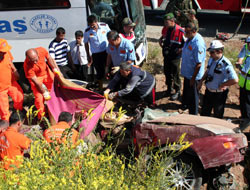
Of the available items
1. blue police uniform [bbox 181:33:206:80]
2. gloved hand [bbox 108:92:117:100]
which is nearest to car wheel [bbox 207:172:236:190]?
blue police uniform [bbox 181:33:206:80]

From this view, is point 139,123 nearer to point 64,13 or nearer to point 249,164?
point 249,164

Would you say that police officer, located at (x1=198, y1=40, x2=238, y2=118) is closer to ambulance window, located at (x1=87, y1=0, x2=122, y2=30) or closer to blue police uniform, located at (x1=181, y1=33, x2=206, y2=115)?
blue police uniform, located at (x1=181, y1=33, x2=206, y2=115)

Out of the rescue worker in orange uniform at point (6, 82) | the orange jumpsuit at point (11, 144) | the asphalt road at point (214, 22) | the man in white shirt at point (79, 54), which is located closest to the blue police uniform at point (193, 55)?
the man in white shirt at point (79, 54)

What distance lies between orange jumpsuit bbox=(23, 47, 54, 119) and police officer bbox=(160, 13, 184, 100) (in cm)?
259

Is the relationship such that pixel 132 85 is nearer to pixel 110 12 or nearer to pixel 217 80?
pixel 217 80

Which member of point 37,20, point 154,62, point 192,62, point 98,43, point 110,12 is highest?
point 110,12

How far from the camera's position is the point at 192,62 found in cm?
578

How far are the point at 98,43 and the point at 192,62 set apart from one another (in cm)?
255

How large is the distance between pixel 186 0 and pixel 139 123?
8453mm

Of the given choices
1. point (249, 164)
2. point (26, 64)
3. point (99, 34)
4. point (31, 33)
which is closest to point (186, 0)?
point (99, 34)

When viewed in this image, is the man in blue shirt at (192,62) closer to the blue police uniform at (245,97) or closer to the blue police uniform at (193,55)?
the blue police uniform at (193,55)

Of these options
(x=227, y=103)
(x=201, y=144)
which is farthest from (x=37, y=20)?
(x=201, y=144)

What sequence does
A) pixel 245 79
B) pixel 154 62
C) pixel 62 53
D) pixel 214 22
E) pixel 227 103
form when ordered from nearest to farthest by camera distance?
pixel 245 79 → pixel 62 53 → pixel 227 103 → pixel 154 62 → pixel 214 22

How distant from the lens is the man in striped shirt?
269 inches
